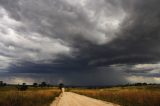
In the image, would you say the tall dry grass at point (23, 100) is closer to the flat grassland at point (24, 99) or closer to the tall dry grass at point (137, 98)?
the flat grassland at point (24, 99)

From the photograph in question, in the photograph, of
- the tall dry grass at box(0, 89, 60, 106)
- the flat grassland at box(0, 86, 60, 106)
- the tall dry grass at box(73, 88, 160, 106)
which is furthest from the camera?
the flat grassland at box(0, 86, 60, 106)

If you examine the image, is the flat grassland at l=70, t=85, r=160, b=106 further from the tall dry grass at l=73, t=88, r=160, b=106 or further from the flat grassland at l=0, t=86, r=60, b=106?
the flat grassland at l=0, t=86, r=60, b=106

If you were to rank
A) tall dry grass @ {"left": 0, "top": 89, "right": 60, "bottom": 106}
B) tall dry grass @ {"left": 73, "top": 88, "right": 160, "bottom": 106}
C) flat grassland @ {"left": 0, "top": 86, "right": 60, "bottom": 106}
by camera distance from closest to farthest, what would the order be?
tall dry grass @ {"left": 73, "top": 88, "right": 160, "bottom": 106} < tall dry grass @ {"left": 0, "top": 89, "right": 60, "bottom": 106} < flat grassland @ {"left": 0, "top": 86, "right": 60, "bottom": 106}

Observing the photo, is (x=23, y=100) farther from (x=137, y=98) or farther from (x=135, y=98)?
(x=137, y=98)

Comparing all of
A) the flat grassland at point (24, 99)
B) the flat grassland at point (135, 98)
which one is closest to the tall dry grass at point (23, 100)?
the flat grassland at point (24, 99)

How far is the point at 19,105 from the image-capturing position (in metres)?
23.7

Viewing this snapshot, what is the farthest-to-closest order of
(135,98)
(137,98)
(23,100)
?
(23,100) < (135,98) < (137,98)

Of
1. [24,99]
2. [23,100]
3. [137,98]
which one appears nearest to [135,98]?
[137,98]

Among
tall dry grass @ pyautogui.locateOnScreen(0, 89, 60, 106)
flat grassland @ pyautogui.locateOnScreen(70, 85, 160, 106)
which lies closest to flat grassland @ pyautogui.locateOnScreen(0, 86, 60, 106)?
tall dry grass @ pyautogui.locateOnScreen(0, 89, 60, 106)

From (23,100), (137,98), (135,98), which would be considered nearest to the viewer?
(137,98)

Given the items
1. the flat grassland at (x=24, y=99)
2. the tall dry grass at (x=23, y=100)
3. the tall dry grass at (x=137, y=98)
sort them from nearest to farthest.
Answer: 1. the tall dry grass at (x=137, y=98)
2. the tall dry grass at (x=23, y=100)
3. the flat grassland at (x=24, y=99)

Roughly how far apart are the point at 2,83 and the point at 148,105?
609 ft

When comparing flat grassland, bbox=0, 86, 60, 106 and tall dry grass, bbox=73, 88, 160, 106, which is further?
flat grassland, bbox=0, 86, 60, 106

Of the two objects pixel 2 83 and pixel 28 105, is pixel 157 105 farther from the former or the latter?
pixel 2 83
